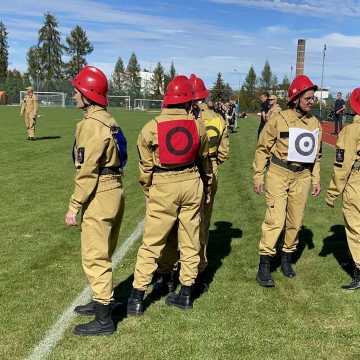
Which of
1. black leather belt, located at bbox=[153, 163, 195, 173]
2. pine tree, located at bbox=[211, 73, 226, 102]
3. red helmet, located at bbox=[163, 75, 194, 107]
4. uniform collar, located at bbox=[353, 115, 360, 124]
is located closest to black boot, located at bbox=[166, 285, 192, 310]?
black leather belt, located at bbox=[153, 163, 195, 173]

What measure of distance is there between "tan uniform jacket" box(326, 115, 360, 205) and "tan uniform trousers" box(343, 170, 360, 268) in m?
0.07

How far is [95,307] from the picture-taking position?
14.5 ft

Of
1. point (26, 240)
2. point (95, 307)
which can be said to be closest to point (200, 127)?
point (95, 307)

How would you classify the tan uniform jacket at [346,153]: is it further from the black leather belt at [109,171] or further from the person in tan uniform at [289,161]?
the black leather belt at [109,171]

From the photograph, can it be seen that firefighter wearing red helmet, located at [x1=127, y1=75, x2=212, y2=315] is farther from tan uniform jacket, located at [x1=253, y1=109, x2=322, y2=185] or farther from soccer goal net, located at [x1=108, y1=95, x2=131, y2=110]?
soccer goal net, located at [x1=108, y1=95, x2=131, y2=110]

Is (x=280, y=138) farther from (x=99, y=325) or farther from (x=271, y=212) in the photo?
(x=99, y=325)

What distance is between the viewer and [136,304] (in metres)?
4.76

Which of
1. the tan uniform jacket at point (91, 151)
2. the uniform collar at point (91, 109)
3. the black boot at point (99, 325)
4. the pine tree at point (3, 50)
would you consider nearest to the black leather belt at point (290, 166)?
the tan uniform jacket at point (91, 151)

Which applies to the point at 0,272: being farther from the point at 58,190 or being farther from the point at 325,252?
the point at 58,190

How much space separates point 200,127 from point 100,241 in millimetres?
1403

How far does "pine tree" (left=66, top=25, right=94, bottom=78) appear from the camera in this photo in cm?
10056

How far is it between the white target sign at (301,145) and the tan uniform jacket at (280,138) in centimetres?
6

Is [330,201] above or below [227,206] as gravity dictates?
above

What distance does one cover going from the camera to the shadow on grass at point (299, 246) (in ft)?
21.2
